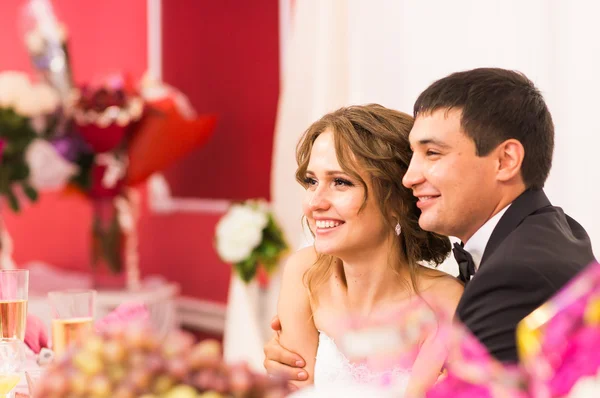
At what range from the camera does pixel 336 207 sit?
5.97ft

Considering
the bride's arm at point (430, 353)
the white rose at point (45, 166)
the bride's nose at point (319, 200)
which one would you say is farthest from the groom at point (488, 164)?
the white rose at point (45, 166)

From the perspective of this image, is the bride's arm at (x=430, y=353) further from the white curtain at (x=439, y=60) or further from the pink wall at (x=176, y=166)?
the pink wall at (x=176, y=166)

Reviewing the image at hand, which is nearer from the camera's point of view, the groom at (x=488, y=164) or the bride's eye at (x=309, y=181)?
the groom at (x=488, y=164)

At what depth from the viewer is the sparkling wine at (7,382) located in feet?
4.46

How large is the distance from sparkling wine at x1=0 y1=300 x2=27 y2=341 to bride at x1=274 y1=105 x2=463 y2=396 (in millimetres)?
688

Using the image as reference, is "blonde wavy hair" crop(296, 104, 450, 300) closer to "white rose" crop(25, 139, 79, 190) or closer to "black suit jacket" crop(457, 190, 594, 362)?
"black suit jacket" crop(457, 190, 594, 362)

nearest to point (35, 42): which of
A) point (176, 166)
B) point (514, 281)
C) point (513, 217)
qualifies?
point (176, 166)

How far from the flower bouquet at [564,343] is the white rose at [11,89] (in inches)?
134

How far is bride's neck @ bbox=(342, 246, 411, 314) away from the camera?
194cm

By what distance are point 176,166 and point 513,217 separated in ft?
11.5

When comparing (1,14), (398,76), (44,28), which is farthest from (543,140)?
(1,14)

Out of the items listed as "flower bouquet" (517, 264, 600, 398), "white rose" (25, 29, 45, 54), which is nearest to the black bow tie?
"flower bouquet" (517, 264, 600, 398)

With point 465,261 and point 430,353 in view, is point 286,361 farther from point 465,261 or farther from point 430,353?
point 430,353

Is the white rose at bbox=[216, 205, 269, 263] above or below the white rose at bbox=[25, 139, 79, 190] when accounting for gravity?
below
